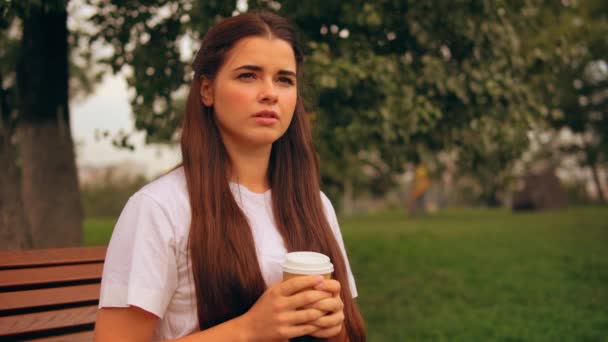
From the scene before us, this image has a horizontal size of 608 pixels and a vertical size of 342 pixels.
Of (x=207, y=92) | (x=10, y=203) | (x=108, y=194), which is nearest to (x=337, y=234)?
(x=207, y=92)

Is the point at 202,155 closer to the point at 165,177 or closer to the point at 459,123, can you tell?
the point at 165,177

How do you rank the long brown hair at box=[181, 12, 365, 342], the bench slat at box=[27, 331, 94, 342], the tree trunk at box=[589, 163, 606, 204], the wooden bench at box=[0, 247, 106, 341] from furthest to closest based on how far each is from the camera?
the tree trunk at box=[589, 163, 606, 204], the bench slat at box=[27, 331, 94, 342], the wooden bench at box=[0, 247, 106, 341], the long brown hair at box=[181, 12, 365, 342]

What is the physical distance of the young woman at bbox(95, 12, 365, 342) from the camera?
163 cm

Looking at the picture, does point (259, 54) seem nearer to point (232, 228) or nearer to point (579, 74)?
point (232, 228)

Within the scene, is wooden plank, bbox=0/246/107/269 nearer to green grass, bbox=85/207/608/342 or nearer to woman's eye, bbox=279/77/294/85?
woman's eye, bbox=279/77/294/85

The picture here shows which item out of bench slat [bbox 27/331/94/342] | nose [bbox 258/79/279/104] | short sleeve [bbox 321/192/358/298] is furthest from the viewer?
bench slat [bbox 27/331/94/342]

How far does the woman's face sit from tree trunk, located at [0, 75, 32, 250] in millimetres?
3857

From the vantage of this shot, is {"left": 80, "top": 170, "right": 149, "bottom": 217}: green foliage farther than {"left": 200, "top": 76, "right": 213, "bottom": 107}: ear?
Yes

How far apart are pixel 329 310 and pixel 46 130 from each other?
17.5 ft

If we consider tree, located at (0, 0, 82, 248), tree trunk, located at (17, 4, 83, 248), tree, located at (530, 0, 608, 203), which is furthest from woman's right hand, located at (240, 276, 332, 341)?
tree, located at (530, 0, 608, 203)

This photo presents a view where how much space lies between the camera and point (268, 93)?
188 cm

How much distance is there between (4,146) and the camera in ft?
17.6

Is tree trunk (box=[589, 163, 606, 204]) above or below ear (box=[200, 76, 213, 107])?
below

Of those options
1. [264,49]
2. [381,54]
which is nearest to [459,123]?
[381,54]
